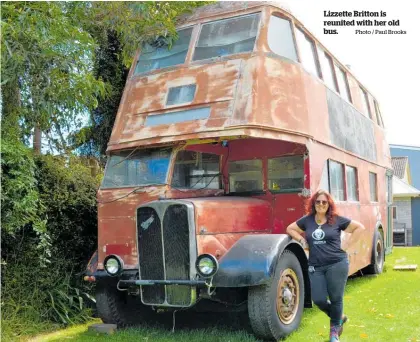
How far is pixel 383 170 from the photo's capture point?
1244cm

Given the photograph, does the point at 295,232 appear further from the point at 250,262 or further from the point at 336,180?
the point at 336,180

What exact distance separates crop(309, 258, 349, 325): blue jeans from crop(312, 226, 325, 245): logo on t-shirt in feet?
0.97

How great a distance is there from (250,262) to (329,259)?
2.87ft

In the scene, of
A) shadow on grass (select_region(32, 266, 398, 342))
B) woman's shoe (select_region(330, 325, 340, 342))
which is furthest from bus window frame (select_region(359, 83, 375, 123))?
woman's shoe (select_region(330, 325, 340, 342))

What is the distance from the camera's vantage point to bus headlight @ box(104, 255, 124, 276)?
21.1ft

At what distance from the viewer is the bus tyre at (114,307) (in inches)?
273

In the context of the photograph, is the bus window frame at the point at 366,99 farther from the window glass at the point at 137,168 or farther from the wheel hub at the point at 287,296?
the wheel hub at the point at 287,296

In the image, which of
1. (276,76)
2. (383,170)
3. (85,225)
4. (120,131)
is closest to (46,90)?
(120,131)

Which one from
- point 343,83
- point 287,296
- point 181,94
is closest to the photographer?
point 287,296

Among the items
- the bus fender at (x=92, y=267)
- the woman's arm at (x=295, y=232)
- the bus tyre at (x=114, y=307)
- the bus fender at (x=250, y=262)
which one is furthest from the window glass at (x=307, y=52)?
the bus tyre at (x=114, y=307)

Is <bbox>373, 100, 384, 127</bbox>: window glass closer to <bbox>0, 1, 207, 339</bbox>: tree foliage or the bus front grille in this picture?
<bbox>0, 1, 207, 339</bbox>: tree foliage

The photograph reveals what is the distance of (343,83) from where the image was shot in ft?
33.1

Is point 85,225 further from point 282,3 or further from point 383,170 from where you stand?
point 383,170

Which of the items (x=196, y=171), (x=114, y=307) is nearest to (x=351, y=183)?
(x=196, y=171)
